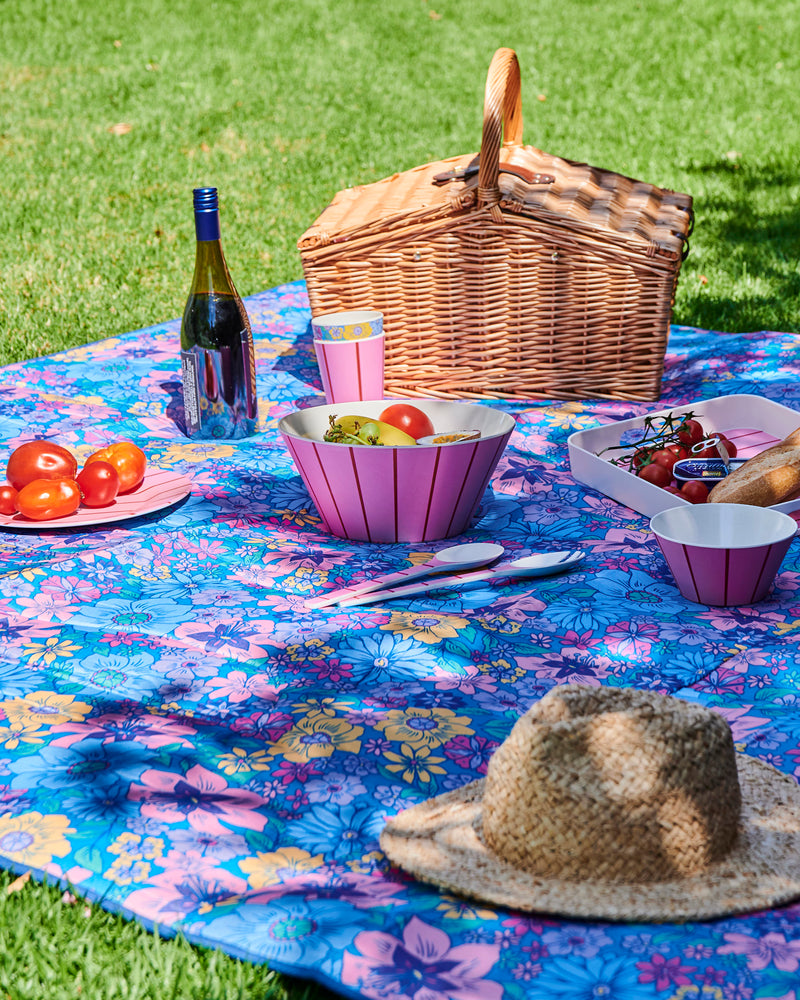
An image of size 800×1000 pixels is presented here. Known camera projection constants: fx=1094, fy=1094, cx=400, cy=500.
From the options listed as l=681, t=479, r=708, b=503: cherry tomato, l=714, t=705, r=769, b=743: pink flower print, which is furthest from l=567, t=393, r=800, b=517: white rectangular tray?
l=714, t=705, r=769, b=743: pink flower print

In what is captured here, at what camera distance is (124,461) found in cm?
245

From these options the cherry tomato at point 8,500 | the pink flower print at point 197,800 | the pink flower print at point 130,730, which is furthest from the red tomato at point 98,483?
the pink flower print at point 197,800

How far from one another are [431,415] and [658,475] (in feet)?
1.72

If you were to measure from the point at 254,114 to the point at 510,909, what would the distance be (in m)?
8.12

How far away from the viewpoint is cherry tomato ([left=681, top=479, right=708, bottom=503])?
2.33 m

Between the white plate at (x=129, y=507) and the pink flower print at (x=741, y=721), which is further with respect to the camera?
the white plate at (x=129, y=507)

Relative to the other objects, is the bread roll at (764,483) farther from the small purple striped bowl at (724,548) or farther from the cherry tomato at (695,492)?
the small purple striped bowl at (724,548)

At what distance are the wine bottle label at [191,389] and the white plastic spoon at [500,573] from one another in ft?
3.43

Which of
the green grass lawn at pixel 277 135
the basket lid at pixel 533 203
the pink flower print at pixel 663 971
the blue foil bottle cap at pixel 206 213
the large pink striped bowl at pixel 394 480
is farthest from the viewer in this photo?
the green grass lawn at pixel 277 135

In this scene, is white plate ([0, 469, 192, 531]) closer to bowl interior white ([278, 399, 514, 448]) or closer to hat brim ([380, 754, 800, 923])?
bowl interior white ([278, 399, 514, 448])

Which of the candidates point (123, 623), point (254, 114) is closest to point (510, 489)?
point (123, 623)

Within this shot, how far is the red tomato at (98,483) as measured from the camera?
236 cm

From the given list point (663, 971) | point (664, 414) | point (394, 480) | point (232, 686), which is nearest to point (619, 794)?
point (663, 971)

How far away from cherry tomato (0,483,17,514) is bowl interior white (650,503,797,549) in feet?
4.47
